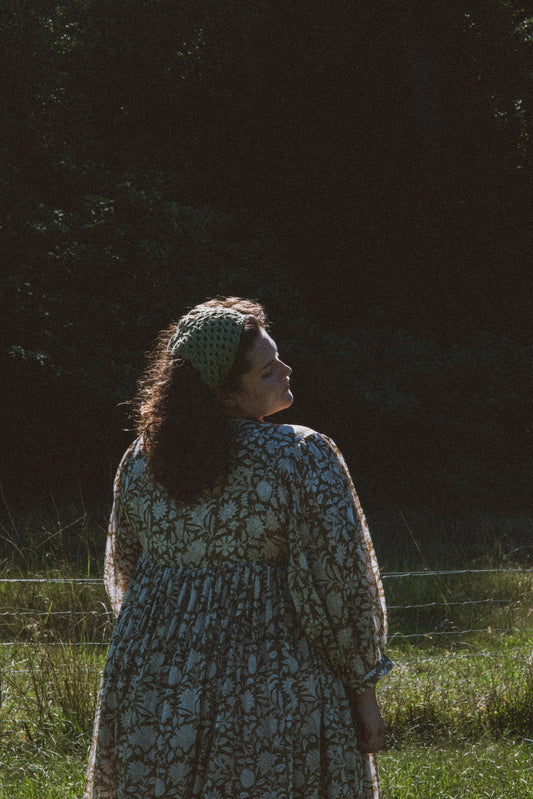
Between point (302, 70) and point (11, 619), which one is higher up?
point (302, 70)

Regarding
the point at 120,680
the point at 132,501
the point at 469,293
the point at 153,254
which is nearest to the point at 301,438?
the point at 132,501

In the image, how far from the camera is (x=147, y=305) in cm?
1057

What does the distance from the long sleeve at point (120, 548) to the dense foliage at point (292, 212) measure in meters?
7.75

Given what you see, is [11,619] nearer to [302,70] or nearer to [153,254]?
[153,254]

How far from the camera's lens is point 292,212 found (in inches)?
482

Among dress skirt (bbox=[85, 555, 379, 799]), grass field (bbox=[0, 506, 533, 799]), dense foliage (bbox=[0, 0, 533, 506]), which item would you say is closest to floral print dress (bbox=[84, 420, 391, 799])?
dress skirt (bbox=[85, 555, 379, 799])

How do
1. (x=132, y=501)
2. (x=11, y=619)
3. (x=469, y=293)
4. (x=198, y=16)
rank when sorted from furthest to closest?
(x=469, y=293)
(x=198, y=16)
(x=11, y=619)
(x=132, y=501)

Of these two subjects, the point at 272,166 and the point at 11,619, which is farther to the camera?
the point at 272,166

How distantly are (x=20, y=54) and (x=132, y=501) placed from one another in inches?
375

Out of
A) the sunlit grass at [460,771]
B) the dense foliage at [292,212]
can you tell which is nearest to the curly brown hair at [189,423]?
the sunlit grass at [460,771]

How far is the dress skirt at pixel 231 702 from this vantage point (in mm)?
1980

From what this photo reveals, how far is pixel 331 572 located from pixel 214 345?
1.93ft

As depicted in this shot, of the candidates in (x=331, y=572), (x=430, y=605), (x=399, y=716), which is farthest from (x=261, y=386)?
(x=430, y=605)

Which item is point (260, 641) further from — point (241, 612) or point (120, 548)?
point (120, 548)
